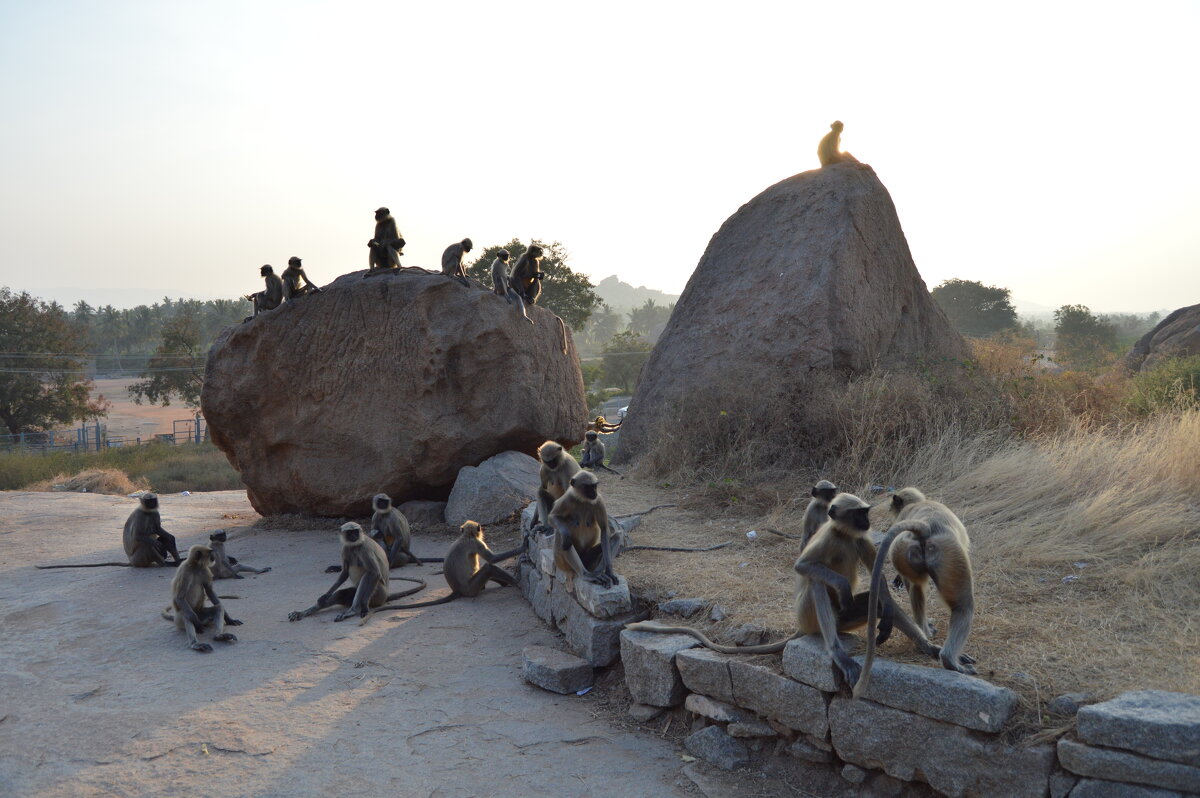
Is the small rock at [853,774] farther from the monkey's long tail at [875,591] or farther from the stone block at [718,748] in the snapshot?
the stone block at [718,748]

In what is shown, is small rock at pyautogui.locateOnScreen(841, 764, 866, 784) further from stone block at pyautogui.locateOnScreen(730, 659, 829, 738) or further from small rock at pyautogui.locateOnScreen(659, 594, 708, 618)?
small rock at pyautogui.locateOnScreen(659, 594, 708, 618)

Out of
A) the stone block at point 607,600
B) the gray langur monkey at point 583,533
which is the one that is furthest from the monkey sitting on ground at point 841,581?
the gray langur monkey at point 583,533

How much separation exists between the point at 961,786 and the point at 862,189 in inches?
462

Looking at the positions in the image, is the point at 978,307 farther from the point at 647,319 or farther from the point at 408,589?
the point at 647,319

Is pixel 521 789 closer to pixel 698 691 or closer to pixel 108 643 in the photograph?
pixel 698 691

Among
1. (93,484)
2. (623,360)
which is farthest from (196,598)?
(623,360)

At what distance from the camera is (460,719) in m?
6.40

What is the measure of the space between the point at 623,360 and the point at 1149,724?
45.3 m

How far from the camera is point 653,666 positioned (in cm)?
630

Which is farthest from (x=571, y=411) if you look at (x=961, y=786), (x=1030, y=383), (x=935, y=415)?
(x=961, y=786)

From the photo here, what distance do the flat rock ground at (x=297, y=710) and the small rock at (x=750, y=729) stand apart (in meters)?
0.31

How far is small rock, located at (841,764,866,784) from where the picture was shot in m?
4.99

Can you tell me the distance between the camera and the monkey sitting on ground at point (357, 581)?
897 centimetres

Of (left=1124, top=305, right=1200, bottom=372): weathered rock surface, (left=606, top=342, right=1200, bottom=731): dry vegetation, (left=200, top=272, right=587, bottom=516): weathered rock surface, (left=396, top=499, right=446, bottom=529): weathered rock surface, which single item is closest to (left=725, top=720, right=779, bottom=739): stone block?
(left=606, top=342, right=1200, bottom=731): dry vegetation
